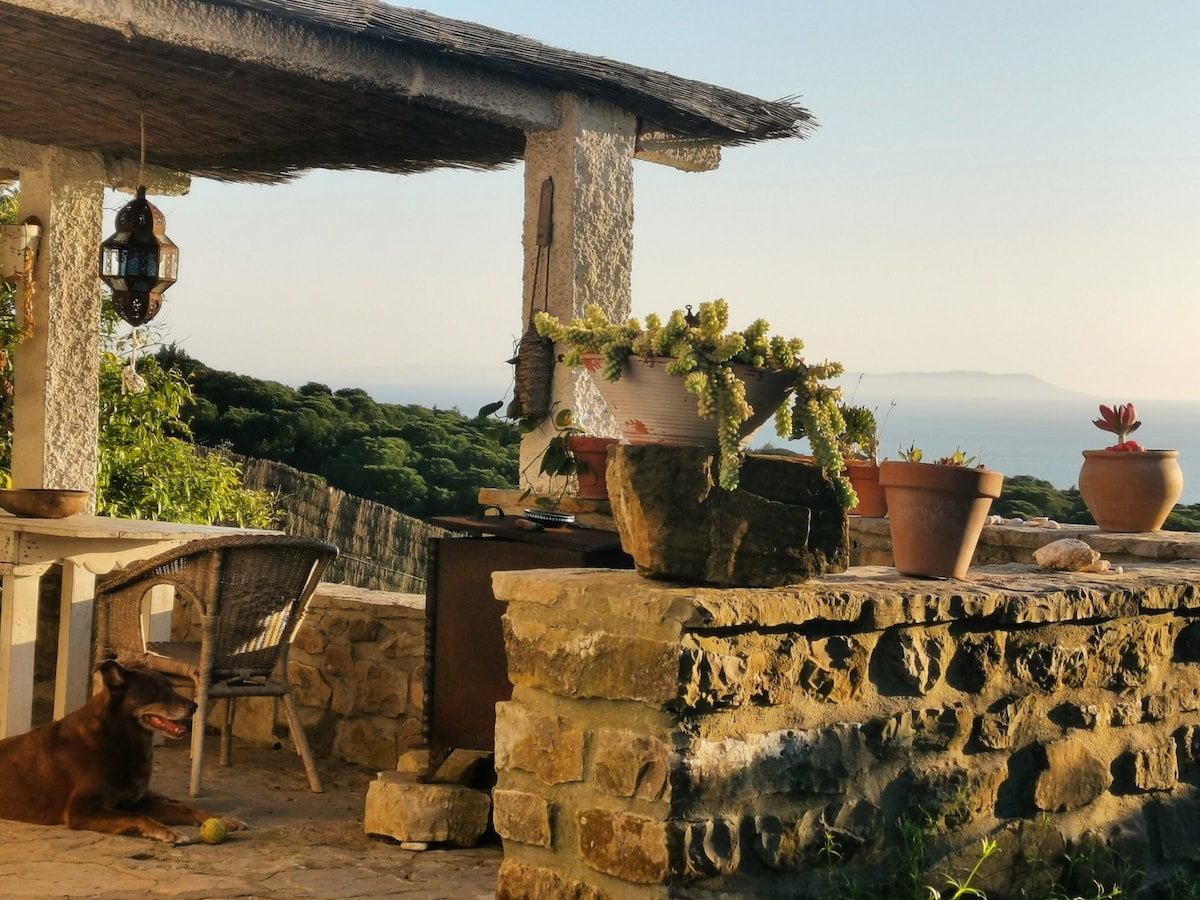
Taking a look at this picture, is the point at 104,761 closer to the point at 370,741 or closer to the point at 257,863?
the point at 257,863

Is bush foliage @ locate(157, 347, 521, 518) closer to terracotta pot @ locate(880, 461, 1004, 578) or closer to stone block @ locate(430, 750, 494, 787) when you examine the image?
stone block @ locate(430, 750, 494, 787)

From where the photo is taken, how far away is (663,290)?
6.96 metres

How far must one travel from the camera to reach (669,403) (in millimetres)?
3322

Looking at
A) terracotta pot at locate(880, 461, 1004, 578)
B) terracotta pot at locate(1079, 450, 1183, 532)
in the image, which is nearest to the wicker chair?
terracotta pot at locate(880, 461, 1004, 578)

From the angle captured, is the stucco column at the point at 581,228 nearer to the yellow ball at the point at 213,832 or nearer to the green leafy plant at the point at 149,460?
the yellow ball at the point at 213,832

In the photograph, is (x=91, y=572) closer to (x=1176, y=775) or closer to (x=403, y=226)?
(x=1176, y=775)

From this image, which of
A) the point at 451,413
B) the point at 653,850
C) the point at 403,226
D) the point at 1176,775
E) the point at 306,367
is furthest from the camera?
the point at 451,413

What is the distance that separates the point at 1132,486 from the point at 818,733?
2.60m

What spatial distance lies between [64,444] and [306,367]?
10728mm

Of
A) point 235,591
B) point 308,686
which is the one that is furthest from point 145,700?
point 308,686

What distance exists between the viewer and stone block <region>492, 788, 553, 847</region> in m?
3.19

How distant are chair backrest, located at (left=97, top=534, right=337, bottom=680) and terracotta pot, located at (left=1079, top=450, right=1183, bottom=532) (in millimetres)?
2762

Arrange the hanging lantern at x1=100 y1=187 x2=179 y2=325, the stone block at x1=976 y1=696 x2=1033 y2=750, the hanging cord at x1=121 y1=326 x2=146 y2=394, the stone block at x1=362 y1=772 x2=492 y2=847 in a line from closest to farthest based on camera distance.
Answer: the stone block at x1=976 y1=696 x2=1033 y2=750, the stone block at x1=362 y1=772 x2=492 y2=847, the hanging lantern at x1=100 y1=187 x2=179 y2=325, the hanging cord at x1=121 y1=326 x2=146 y2=394

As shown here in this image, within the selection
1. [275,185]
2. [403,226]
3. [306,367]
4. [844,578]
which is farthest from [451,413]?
[844,578]
